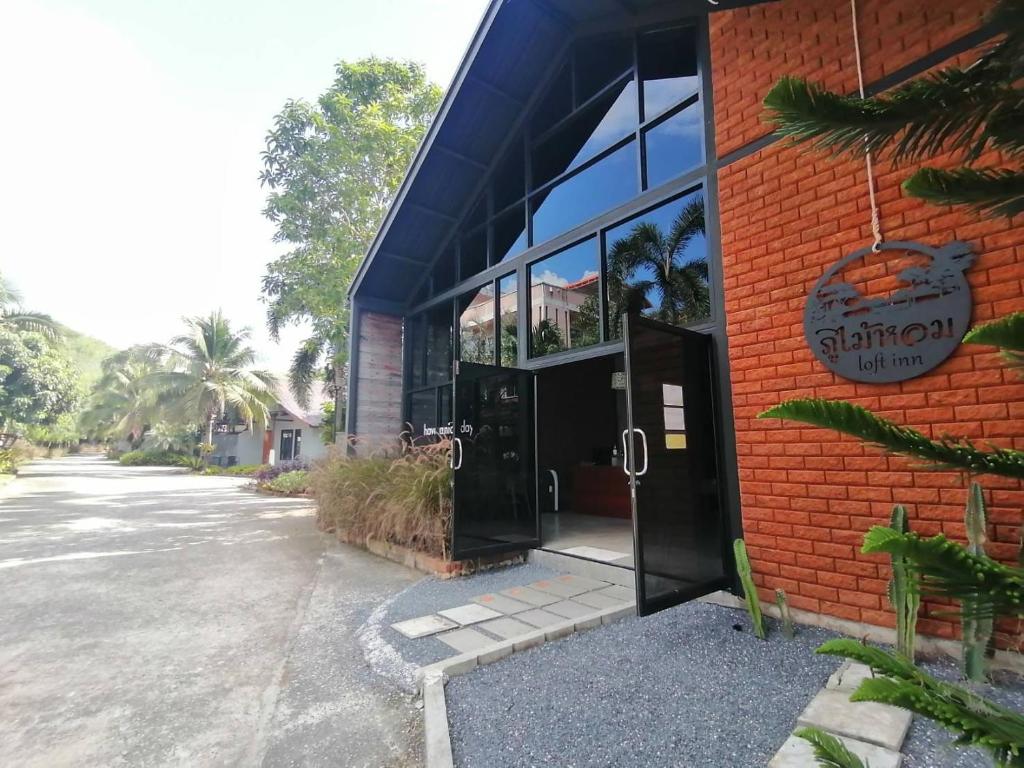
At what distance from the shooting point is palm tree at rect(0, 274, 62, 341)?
1936cm

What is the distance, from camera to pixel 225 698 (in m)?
2.66

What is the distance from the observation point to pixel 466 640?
3.27 meters

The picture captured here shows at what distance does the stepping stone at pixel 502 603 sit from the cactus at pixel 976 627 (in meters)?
2.58

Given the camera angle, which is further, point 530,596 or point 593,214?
point 593,214

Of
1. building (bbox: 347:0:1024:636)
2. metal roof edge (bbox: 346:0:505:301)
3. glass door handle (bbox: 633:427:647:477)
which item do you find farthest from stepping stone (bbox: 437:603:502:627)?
metal roof edge (bbox: 346:0:505:301)

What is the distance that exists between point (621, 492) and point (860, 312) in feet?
16.1

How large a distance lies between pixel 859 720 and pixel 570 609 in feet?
6.60

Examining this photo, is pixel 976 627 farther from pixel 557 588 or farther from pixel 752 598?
pixel 557 588

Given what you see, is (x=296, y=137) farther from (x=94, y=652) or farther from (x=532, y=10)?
(x=94, y=652)

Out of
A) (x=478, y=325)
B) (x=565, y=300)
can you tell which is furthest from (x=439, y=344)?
(x=565, y=300)

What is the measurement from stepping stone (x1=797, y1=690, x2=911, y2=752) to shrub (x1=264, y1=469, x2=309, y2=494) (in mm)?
13454

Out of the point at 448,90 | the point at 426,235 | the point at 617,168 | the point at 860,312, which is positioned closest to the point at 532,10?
the point at 448,90

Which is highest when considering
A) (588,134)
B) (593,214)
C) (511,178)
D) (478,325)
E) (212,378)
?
(511,178)

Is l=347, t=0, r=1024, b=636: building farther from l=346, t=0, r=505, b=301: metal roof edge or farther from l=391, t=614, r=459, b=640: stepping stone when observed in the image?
l=391, t=614, r=459, b=640: stepping stone
